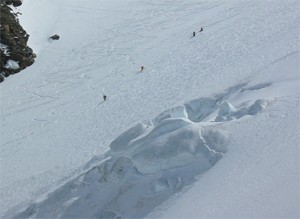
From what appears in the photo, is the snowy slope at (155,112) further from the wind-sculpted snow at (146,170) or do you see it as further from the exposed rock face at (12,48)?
the exposed rock face at (12,48)

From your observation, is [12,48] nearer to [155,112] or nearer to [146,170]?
[155,112]

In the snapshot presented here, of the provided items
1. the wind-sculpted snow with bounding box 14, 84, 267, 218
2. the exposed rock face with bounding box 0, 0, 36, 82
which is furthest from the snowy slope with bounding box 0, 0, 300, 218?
the exposed rock face with bounding box 0, 0, 36, 82

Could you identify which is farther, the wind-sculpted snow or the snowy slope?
the wind-sculpted snow

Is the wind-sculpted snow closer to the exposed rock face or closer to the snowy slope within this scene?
the snowy slope

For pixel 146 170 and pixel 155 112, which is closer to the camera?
pixel 146 170

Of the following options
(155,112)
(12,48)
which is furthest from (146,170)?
(12,48)

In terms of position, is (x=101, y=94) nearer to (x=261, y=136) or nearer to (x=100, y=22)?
(x=100, y=22)

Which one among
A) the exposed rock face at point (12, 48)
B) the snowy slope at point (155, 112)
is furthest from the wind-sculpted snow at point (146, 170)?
the exposed rock face at point (12, 48)
